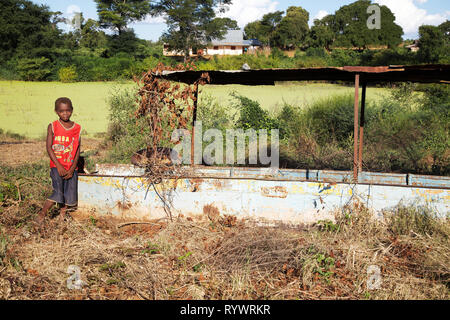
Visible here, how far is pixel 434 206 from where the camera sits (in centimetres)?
509

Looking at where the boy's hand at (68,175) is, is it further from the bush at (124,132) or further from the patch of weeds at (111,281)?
the bush at (124,132)

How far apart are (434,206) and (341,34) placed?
161 ft

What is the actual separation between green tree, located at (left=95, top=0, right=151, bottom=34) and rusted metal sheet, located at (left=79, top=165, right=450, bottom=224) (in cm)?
3609

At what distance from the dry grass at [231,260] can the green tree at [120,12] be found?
36.8 metres

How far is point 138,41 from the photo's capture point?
38.3 meters

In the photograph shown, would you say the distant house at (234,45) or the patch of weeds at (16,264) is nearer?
the patch of weeds at (16,264)

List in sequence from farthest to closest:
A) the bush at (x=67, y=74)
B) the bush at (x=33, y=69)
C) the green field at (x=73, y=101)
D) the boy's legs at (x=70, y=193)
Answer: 1. the bush at (x=67, y=74)
2. the bush at (x=33, y=69)
3. the green field at (x=73, y=101)
4. the boy's legs at (x=70, y=193)

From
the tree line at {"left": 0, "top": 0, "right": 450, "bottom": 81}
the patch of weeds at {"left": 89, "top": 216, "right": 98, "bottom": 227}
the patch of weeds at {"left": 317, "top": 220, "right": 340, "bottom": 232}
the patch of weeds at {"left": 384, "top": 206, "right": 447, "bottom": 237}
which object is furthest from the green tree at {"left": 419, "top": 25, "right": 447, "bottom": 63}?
the patch of weeds at {"left": 89, "top": 216, "right": 98, "bottom": 227}

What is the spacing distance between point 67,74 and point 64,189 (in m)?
28.0

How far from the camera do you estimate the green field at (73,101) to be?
14789 mm

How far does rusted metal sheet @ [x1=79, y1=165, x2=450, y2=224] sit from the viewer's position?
17.2 ft

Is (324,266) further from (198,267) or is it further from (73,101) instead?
(73,101)

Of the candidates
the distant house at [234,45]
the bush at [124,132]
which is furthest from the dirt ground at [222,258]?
the distant house at [234,45]
